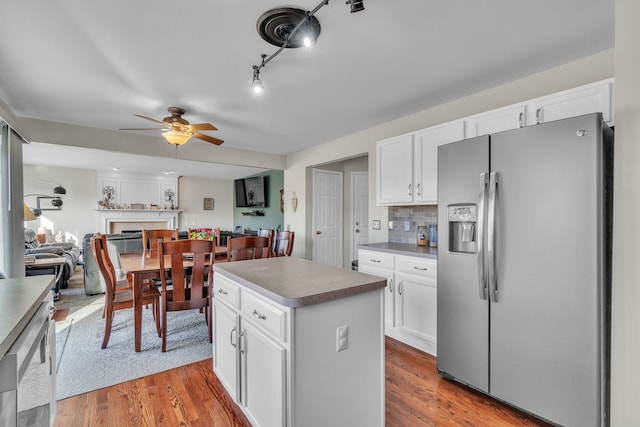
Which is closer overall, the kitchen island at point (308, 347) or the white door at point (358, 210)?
the kitchen island at point (308, 347)

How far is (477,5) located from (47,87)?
137 inches

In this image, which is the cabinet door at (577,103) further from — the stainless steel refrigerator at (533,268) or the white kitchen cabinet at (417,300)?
the white kitchen cabinet at (417,300)

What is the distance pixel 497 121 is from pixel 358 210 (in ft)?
10.9

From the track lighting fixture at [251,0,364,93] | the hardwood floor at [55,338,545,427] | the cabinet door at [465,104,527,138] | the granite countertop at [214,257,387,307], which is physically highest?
the track lighting fixture at [251,0,364,93]

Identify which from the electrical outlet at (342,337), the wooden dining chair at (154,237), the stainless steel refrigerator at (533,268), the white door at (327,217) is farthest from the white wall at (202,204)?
the electrical outlet at (342,337)

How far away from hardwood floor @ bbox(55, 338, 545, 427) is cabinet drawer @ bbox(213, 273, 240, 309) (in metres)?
0.70

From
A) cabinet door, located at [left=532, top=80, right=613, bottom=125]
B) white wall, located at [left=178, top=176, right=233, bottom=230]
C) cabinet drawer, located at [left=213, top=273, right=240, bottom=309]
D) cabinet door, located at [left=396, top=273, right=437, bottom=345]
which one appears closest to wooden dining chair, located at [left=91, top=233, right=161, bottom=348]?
cabinet drawer, located at [left=213, top=273, right=240, bottom=309]

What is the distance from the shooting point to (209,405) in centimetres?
194

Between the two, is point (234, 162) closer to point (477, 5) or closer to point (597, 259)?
point (477, 5)

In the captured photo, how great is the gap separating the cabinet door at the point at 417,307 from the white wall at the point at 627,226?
146cm

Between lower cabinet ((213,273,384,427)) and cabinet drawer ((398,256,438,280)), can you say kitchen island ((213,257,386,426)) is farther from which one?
cabinet drawer ((398,256,438,280))

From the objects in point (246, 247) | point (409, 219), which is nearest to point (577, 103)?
point (409, 219)

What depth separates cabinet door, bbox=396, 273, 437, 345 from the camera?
8.41 feet

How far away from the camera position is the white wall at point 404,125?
222cm
